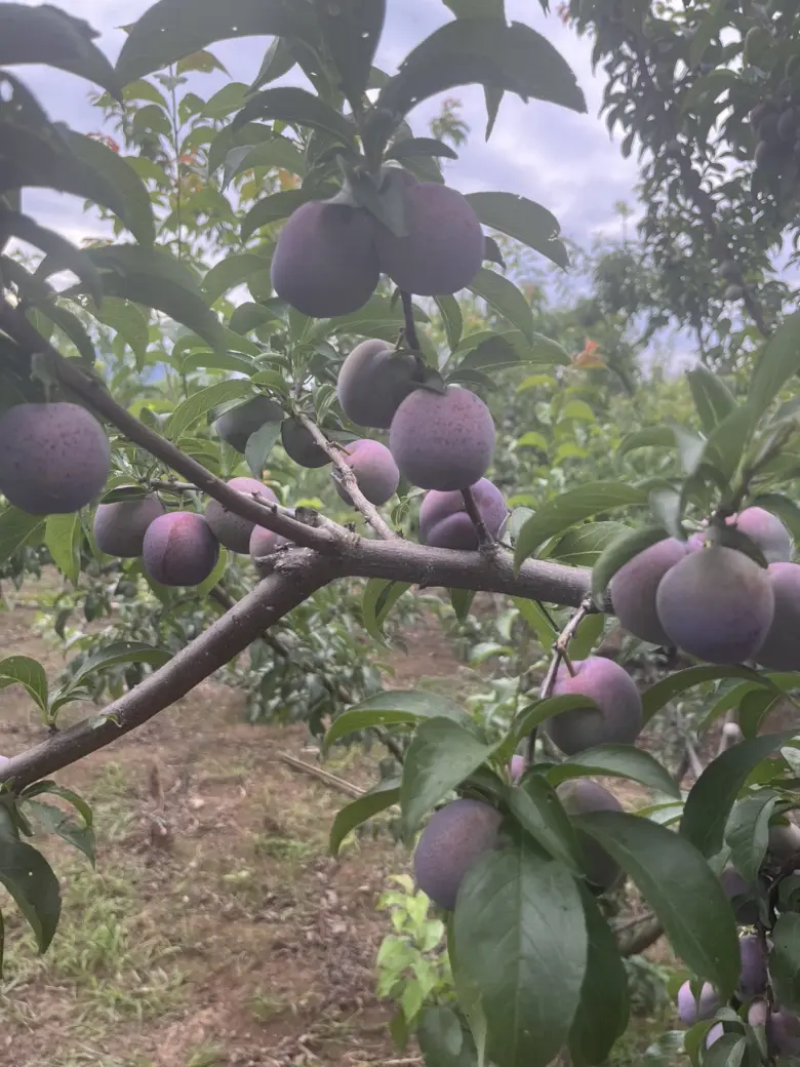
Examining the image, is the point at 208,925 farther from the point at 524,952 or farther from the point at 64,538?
the point at 524,952

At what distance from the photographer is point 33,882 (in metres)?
0.93

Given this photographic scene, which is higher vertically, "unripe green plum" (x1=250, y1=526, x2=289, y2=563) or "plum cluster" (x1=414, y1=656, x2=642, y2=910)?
"unripe green plum" (x1=250, y1=526, x2=289, y2=563)

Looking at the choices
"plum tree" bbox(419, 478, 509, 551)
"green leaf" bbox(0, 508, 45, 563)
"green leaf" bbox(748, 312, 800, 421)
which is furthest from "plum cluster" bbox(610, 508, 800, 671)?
"green leaf" bbox(0, 508, 45, 563)

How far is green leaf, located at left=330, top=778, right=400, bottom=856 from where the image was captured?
2.25 feet

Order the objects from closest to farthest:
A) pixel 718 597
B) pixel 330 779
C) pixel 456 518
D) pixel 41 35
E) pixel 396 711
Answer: pixel 41 35 → pixel 718 597 → pixel 396 711 → pixel 456 518 → pixel 330 779

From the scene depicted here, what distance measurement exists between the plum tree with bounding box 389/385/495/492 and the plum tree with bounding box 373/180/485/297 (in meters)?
0.11

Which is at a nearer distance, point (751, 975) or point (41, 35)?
point (41, 35)

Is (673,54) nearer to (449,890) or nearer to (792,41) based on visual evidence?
(792,41)

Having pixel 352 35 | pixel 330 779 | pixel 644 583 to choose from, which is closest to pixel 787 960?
pixel 644 583

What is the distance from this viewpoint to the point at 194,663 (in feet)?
2.89

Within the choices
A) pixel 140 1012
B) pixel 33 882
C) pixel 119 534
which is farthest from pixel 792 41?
pixel 140 1012

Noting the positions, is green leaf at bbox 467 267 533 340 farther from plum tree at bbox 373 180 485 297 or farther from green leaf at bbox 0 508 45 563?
green leaf at bbox 0 508 45 563

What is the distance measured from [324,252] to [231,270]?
339 mm

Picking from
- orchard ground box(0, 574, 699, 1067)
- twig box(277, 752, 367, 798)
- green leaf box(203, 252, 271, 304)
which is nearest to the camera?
green leaf box(203, 252, 271, 304)
